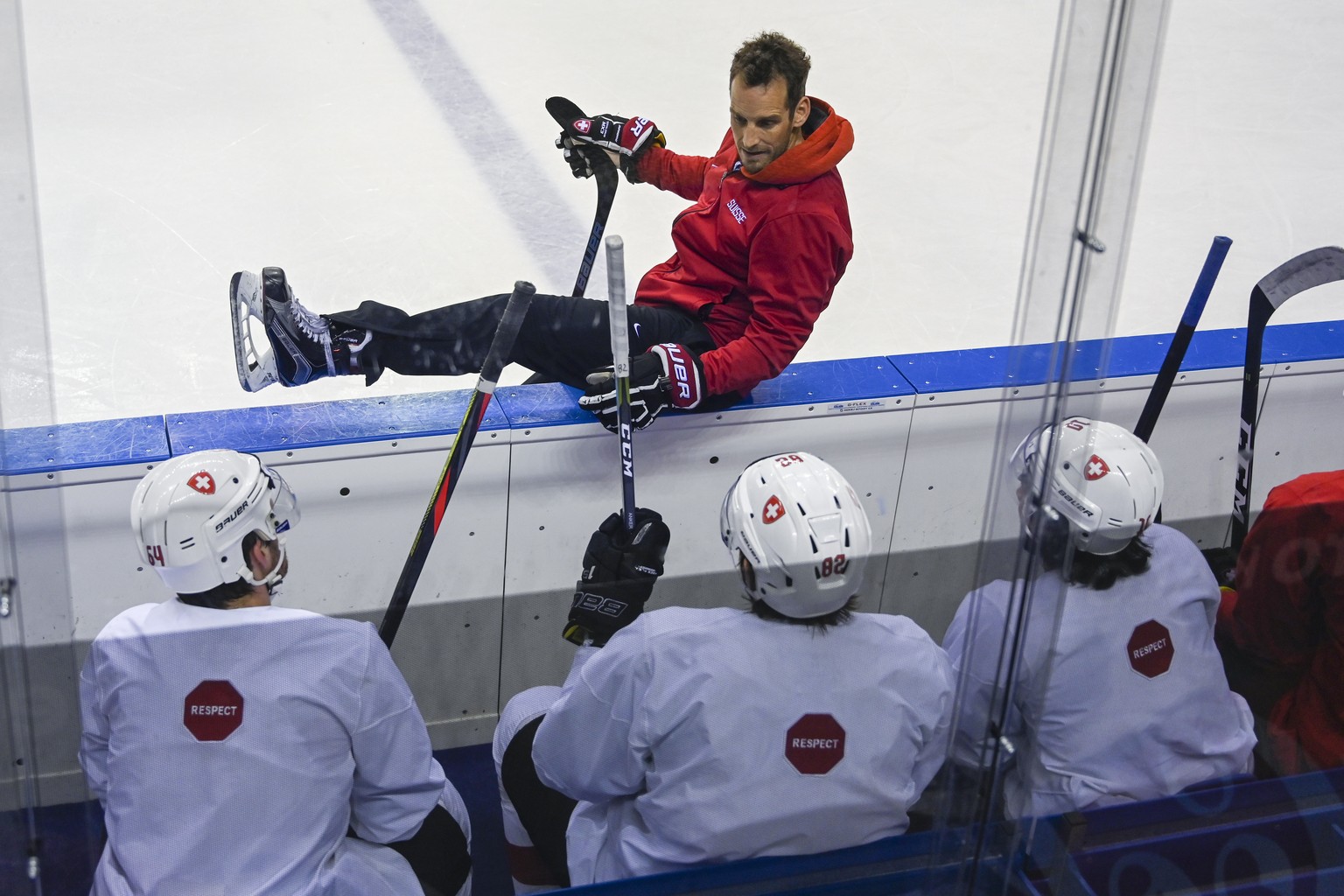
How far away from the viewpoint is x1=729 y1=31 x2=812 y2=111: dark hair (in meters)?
2.06

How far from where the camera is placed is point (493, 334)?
212cm

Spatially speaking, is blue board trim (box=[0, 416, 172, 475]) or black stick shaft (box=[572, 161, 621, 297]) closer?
blue board trim (box=[0, 416, 172, 475])

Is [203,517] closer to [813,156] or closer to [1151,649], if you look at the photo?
[1151,649]

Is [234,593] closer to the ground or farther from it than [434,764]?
farther from it

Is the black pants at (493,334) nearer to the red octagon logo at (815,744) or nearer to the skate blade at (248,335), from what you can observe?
the skate blade at (248,335)

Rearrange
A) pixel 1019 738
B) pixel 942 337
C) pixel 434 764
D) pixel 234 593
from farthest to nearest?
pixel 942 337
pixel 434 764
pixel 234 593
pixel 1019 738

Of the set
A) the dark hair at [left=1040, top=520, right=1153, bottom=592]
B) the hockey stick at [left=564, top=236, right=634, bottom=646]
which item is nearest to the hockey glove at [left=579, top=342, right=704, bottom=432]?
the hockey stick at [left=564, top=236, right=634, bottom=646]

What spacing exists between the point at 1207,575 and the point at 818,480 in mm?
441

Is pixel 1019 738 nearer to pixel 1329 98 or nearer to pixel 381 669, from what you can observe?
pixel 381 669

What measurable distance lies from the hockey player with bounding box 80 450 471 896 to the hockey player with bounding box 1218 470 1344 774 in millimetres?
909

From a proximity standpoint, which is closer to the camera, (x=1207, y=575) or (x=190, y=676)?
(x=190, y=676)

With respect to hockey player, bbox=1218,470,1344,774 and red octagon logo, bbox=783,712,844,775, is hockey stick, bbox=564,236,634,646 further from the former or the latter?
hockey player, bbox=1218,470,1344,774

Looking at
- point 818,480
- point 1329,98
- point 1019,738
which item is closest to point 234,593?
point 818,480

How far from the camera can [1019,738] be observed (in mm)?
1101
